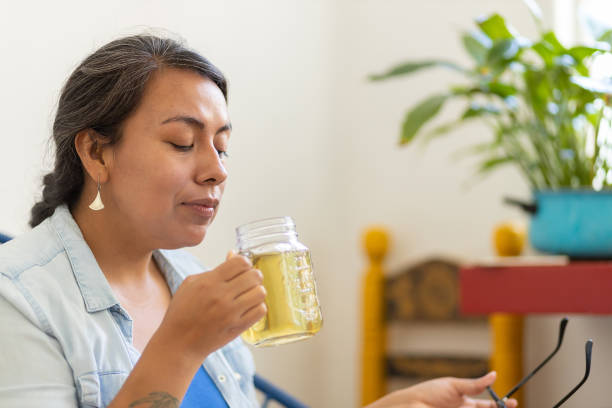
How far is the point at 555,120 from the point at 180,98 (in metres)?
1.01

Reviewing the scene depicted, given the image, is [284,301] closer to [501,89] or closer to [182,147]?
[182,147]

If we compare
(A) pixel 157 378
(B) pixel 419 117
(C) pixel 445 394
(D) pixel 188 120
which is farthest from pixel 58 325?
(B) pixel 419 117

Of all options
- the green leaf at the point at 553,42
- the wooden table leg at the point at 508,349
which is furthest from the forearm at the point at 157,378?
the wooden table leg at the point at 508,349

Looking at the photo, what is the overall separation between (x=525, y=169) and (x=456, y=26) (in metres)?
0.86

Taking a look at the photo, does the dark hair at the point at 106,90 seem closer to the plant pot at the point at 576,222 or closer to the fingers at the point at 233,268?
the fingers at the point at 233,268

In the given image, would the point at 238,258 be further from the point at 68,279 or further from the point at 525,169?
the point at 525,169

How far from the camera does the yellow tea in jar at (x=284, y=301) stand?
0.81 m

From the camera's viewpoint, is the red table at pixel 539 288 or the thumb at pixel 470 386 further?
the red table at pixel 539 288

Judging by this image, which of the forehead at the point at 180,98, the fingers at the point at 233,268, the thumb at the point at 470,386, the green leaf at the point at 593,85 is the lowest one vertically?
the thumb at the point at 470,386

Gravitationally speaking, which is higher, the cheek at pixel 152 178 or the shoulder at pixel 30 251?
the cheek at pixel 152 178

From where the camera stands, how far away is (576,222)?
1531 mm

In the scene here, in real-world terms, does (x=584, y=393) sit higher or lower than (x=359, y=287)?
lower

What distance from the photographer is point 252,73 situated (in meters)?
2.12

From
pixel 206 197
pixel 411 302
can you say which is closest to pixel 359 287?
pixel 411 302
